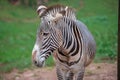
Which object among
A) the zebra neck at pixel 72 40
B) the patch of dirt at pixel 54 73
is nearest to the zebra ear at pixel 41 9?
the zebra neck at pixel 72 40

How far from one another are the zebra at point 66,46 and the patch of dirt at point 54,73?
4 centimetres

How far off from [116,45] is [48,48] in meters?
0.34

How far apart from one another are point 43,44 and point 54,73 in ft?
0.85

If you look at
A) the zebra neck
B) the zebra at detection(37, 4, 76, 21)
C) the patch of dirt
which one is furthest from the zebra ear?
the patch of dirt

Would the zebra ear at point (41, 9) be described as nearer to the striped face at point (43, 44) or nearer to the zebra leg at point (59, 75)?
the striped face at point (43, 44)

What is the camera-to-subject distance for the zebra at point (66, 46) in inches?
79.6

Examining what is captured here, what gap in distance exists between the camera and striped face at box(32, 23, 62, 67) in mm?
2010

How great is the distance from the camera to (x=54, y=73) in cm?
223

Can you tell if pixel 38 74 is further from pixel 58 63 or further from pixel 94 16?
pixel 94 16

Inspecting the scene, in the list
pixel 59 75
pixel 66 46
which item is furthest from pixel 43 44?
pixel 59 75

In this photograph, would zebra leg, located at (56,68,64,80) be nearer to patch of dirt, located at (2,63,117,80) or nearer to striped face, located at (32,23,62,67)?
patch of dirt, located at (2,63,117,80)

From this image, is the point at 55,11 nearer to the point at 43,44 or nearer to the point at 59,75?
the point at 43,44

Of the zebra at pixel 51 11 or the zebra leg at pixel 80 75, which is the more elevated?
the zebra at pixel 51 11

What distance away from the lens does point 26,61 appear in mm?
2256
